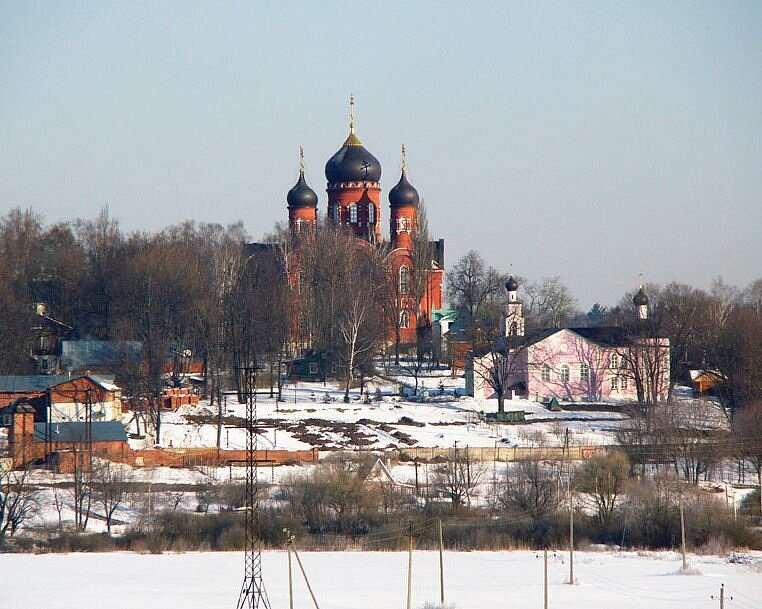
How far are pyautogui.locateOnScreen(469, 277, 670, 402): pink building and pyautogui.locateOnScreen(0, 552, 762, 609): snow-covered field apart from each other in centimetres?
1719

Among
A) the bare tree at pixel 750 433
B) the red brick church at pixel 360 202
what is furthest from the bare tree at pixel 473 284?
the bare tree at pixel 750 433

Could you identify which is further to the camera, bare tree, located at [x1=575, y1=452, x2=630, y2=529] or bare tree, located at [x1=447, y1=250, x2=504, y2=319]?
bare tree, located at [x1=447, y1=250, x2=504, y2=319]

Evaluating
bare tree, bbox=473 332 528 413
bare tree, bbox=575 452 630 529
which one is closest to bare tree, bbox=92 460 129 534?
bare tree, bbox=575 452 630 529

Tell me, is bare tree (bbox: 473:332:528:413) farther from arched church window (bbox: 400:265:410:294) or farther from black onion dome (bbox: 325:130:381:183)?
black onion dome (bbox: 325:130:381:183)

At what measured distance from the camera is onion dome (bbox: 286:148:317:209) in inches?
2418

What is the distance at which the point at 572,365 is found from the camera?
4831cm

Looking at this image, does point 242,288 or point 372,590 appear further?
point 242,288

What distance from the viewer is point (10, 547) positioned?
3130cm

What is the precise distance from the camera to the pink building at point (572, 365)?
47312 millimetres

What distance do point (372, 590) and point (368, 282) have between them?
28.4m

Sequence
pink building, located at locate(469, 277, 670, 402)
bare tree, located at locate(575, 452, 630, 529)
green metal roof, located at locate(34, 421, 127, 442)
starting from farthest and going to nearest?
1. pink building, located at locate(469, 277, 670, 402)
2. green metal roof, located at locate(34, 421, 127, 442)
3. bare tree, located at locate(575, 452, 630, 529)

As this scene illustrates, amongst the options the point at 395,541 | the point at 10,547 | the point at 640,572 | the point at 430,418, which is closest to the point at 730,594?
the point at 640,572

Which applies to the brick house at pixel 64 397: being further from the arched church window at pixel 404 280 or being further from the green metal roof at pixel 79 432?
the arched church window at pixel 404 280

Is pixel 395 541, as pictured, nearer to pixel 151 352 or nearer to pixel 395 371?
pixel 151 352
